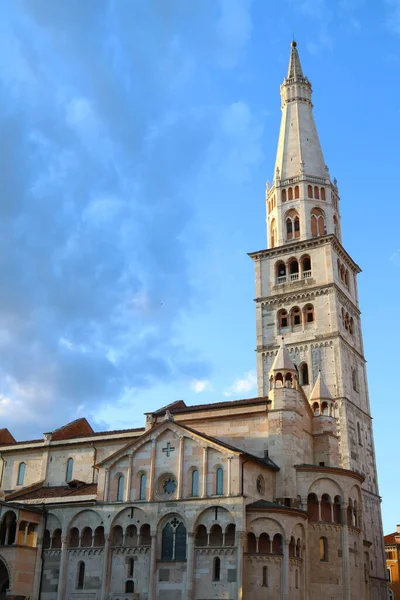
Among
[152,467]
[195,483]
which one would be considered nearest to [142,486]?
[152,467]

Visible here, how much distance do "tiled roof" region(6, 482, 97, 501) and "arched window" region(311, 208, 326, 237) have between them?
103 ft

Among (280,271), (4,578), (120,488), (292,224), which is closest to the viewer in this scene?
(120,488)

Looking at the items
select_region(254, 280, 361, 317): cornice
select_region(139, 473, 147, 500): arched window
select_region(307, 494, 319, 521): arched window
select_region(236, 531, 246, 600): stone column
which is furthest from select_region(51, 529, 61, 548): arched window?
select_region(254, 280, 361, 317): cornice

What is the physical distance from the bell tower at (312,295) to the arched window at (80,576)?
59.3ft

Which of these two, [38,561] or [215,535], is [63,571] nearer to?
[38,561]

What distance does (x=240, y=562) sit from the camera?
37.5 m

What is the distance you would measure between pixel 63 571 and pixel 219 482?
11.2 metres

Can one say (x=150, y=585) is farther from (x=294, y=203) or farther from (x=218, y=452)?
(x=294, y=203)

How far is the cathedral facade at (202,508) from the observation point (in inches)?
1526

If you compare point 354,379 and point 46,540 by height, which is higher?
point 354,379

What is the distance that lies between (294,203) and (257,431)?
91.9ft

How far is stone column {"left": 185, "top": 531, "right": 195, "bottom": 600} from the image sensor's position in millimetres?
38094

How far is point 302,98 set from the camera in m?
71.9

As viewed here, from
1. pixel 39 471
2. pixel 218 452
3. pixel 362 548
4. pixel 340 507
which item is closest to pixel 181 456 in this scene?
pixel 218 452
